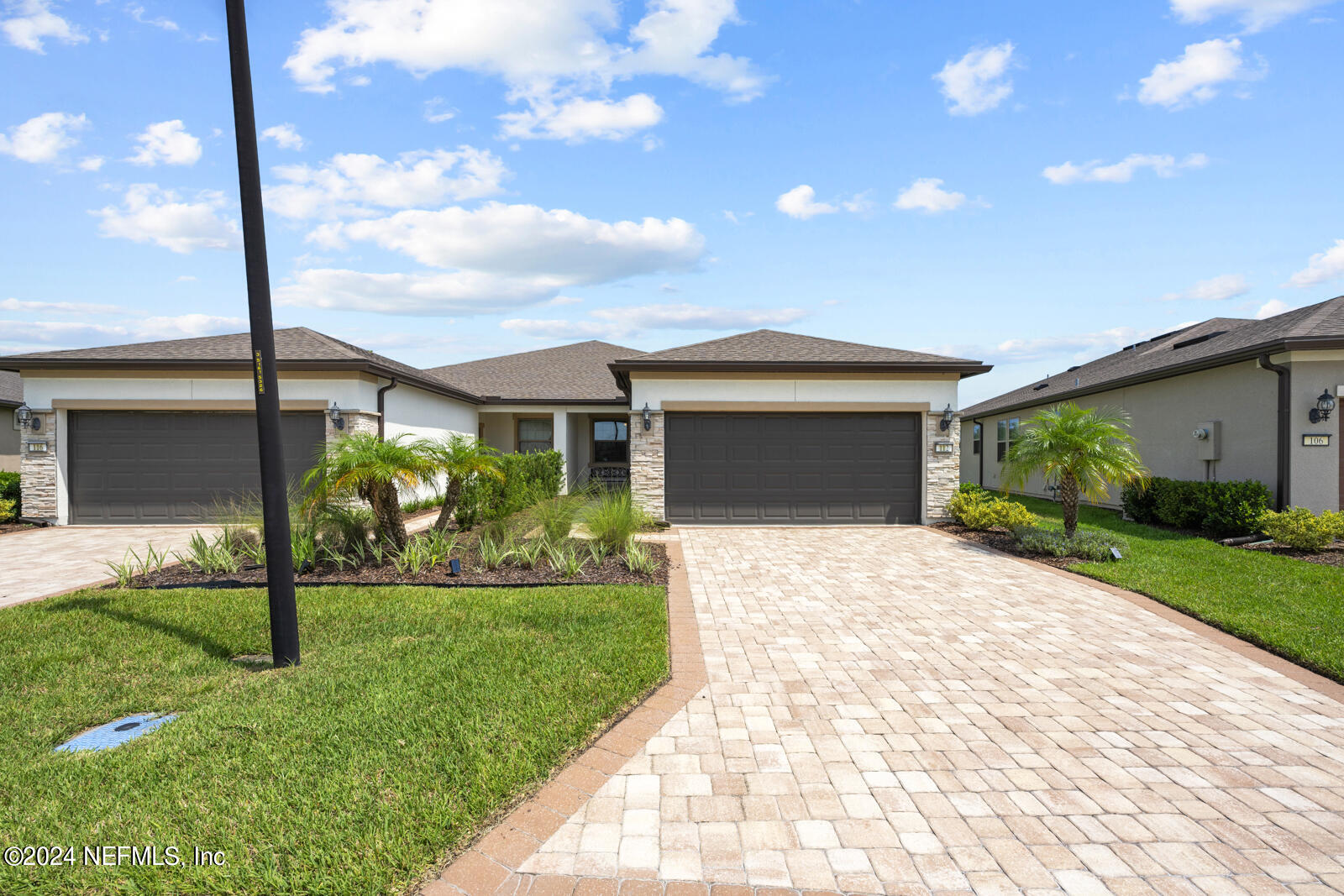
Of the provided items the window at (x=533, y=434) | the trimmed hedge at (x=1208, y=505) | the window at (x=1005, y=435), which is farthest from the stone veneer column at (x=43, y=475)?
the window at (x=1005, y=435)

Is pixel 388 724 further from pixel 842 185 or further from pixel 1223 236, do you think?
pixel 1223 236

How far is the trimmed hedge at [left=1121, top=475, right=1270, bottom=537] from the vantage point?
10469 mm

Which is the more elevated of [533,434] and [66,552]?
[533,434]

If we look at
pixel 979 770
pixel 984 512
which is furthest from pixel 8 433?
pixel 984 512

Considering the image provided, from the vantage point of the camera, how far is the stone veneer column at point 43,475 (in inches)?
504

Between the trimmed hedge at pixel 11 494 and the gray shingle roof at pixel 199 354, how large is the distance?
8.31ft

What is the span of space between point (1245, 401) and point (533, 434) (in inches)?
716

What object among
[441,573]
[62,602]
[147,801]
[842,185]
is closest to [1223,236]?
[842,185]

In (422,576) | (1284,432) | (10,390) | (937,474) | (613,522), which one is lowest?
(422,576)

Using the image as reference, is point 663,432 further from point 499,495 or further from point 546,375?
point 546,375

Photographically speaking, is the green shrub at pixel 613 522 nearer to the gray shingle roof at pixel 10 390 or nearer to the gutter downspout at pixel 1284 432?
the gutter downspout at pixel 1284 432

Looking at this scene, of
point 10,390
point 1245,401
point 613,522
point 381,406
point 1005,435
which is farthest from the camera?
point 1005,435

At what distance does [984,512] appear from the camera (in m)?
11.9

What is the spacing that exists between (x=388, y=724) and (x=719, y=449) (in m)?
9.93
